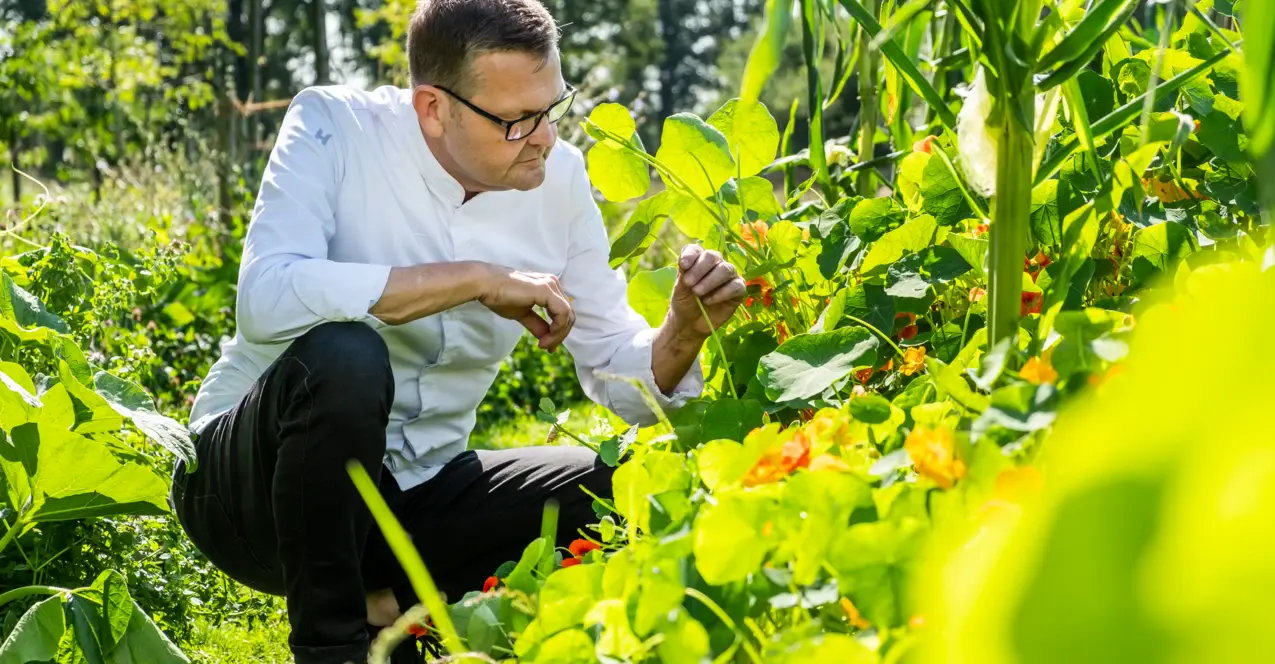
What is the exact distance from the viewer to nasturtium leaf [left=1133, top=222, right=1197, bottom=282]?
4.04 feet

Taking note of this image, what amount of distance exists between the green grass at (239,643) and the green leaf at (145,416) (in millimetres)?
648

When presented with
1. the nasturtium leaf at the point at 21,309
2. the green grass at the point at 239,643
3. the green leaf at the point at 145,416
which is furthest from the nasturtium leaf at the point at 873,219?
the green grass at the point at 239,643

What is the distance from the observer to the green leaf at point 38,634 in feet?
4.62

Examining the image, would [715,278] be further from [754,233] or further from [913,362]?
[913,362]

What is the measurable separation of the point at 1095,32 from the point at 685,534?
478 millimetres

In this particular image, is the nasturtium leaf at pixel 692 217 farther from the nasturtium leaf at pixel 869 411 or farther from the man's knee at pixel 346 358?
the nasturtium leaf at pixel 869 411

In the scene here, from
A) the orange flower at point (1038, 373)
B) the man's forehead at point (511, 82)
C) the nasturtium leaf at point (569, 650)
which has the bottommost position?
the nasturtium leaf at point (569, 650)

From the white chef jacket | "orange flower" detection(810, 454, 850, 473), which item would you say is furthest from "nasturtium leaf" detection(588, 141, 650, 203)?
"orange flower" detection(810, 454, 850, 473)

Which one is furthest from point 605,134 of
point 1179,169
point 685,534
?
point 685,534

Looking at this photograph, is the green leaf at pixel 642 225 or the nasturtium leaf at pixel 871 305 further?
the green leaf at pixel 642 225

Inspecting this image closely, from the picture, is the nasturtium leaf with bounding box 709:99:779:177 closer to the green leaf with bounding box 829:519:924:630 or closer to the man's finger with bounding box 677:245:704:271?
the man's finger with bounding box 677:245:704:271

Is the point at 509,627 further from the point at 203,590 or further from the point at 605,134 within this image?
the point at 203,590

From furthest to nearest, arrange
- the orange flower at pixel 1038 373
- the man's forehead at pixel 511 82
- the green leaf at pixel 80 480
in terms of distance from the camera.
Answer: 1. the man's forehead at pixel 511 82
2. the green leaf at pixel 80 480
3. the orange flower at pixel 1038 373

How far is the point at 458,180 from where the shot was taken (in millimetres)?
2135
